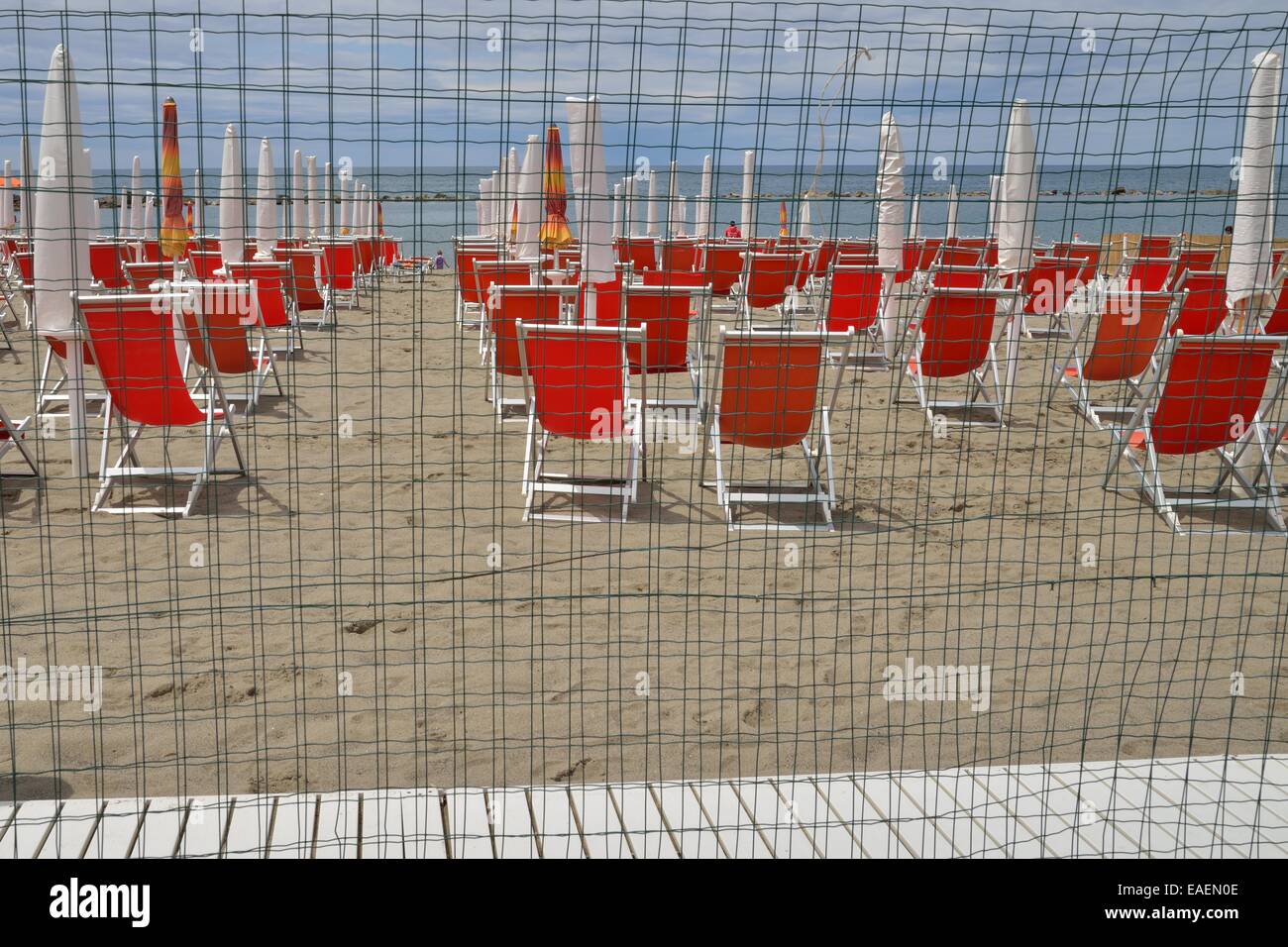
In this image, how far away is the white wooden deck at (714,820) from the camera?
2.37 m

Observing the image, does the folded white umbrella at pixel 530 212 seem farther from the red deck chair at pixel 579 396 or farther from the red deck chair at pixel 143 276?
the red deck chair at pixel 579 396

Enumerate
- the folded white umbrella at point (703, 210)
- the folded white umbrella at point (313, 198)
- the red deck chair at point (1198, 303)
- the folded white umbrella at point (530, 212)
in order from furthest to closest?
the folded white umbrella at point (530, 212) < the red deck chair at point (1198, 303) < the folded white umbrella at point (703, 210) < the folded white umbrella at point (313, 198)

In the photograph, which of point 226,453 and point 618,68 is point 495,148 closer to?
point 618,68

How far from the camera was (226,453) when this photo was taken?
5.96 meters

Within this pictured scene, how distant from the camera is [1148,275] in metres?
8.74

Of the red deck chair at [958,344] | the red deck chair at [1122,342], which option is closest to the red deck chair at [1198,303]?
the red deck chair at [1122,342]

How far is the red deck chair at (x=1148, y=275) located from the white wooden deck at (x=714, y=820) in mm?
5290

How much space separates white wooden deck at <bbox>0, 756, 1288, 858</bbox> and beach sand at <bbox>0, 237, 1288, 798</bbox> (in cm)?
16

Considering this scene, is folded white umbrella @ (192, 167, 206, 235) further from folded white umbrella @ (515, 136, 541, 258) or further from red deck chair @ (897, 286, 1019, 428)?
folded white umbrella @ (515, 136, 541, 258)

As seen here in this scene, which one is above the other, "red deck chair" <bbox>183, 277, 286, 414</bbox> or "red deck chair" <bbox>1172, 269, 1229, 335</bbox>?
"red deck chair" <bbox>1172, 269, 1229, 335</bbox>

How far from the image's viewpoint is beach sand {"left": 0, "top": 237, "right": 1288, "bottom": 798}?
2.96 meters

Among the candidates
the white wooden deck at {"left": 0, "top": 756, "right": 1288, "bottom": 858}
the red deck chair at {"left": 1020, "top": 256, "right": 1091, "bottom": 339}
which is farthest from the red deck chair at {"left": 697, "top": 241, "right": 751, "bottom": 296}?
the white wooden deck at {"left": 0, "top": 756, "right": 1288, "bottom": 858}

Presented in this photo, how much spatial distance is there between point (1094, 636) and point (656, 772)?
175 cm
